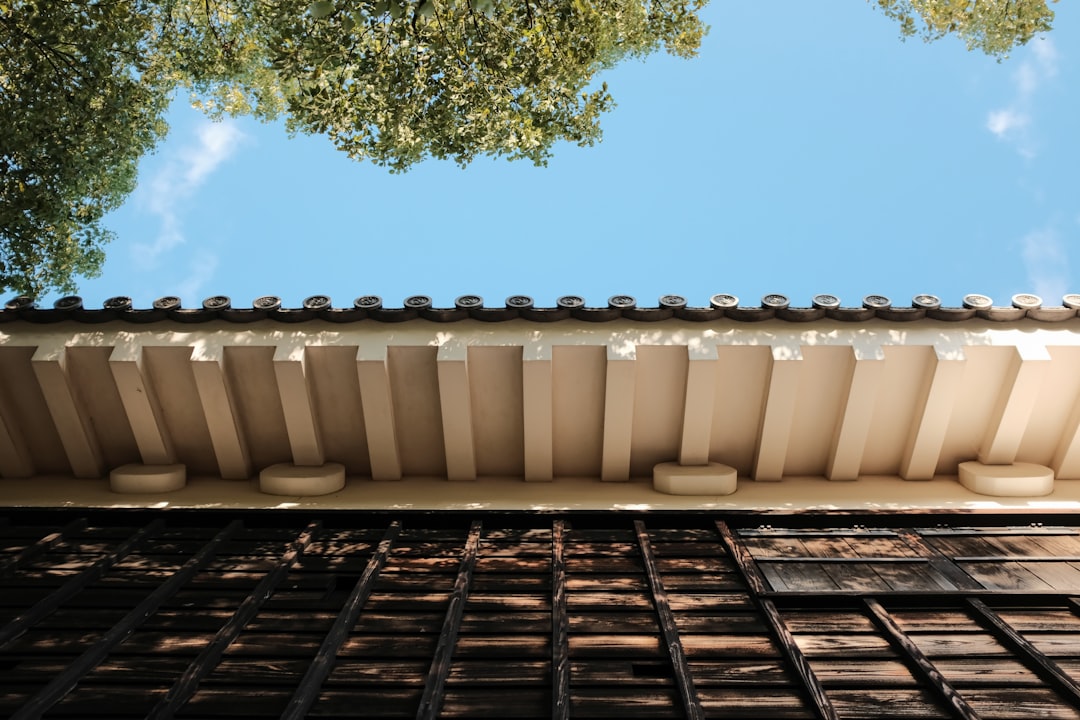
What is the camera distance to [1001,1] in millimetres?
7637

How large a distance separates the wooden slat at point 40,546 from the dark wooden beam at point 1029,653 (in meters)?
6.12

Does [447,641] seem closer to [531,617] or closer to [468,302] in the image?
[531,617]

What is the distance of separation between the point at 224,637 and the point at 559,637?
1.80 m

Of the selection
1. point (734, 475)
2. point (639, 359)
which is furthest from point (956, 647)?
point (639, 359)

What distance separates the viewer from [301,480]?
6590 mm

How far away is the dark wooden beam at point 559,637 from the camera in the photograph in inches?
137

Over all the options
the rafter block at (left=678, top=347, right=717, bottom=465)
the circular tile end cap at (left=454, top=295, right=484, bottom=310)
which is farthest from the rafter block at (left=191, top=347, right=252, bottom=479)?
the rafter block at (left=678, top=347, right=717, bottom=465)

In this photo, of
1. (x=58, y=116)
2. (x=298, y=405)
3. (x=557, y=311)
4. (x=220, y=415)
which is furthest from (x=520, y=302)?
(x=58, y=116)

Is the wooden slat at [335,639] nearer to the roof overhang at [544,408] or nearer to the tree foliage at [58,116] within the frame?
the roof overhang at [544,408]

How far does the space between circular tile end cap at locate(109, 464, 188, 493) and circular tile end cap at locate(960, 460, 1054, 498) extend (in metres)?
7.02

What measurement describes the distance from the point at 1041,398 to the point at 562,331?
4.28 m

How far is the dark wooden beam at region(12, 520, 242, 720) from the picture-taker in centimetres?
339

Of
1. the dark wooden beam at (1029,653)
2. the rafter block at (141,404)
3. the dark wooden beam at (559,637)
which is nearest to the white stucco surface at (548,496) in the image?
the rafter block at (141,404)

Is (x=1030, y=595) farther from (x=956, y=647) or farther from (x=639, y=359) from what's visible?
(x=639, y=359)
